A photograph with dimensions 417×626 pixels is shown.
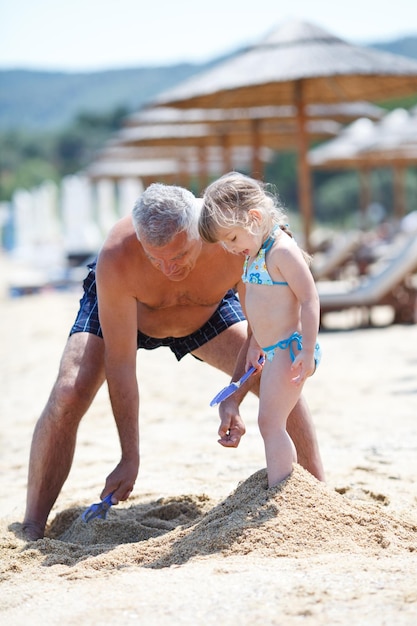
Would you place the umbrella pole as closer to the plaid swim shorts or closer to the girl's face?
the plaid swim shorts

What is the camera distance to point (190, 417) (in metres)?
5.79


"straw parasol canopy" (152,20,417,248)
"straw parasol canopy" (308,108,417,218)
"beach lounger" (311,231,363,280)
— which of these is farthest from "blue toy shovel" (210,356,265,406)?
"straw parasol canopy" (308,108,417,218)

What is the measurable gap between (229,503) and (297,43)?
8593 millimetres

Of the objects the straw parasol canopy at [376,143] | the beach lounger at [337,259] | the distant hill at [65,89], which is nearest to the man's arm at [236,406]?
the beach lounger at [337,259]

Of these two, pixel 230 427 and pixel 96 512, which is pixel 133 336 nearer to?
pixel 230 427

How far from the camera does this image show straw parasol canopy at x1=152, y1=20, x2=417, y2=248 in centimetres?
1002

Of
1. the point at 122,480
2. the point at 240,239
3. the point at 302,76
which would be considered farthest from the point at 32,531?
the point at 302,76

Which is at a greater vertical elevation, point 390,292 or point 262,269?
point 262,269

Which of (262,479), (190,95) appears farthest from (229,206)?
(190,95)

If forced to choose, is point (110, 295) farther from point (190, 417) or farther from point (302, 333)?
point (190, 417)

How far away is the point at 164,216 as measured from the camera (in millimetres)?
3086

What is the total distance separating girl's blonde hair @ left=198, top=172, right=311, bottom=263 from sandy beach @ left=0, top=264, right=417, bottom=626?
2.72 ft

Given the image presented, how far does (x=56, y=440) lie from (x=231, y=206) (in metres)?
1.16

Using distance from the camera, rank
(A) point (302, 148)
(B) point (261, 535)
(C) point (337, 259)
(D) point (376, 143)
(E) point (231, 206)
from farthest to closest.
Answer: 1. (D) point (376, 143)
2. (C) point (337, 259)
3. (A) point (302, 148)
4. (E) point (231, 206)
5. (B) point (261, 535)
